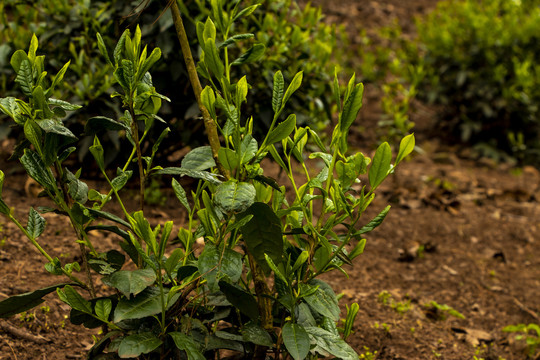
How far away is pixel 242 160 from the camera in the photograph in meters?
1.47

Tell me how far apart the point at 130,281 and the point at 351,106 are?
730 mm

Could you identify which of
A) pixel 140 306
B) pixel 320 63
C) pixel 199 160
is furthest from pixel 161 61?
pixel 140 306

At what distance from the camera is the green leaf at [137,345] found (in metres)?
1.42

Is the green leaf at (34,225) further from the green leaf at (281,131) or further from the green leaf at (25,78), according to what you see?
the green leaf at (281,131)

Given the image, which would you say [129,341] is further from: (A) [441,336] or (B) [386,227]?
(B) [386,227]

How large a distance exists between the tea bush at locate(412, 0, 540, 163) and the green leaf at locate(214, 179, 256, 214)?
4.75 m

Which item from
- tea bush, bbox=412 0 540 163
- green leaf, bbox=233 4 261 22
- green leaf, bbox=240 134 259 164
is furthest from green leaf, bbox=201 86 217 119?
tea bush, bbox=412 0 540 163

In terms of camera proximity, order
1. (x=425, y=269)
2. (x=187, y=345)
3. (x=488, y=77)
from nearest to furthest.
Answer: (x=187, y=345) < (x=425, y=269) < (x=488, y=77)

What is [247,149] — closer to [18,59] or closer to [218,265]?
[218,265]

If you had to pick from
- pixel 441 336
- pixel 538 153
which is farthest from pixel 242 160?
pixel 538 153

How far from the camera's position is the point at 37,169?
1517mm

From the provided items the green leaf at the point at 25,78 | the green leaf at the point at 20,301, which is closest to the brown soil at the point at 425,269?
the green leaf at the point at 20,301

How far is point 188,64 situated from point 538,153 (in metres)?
5.04

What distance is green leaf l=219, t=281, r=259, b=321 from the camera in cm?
153
